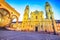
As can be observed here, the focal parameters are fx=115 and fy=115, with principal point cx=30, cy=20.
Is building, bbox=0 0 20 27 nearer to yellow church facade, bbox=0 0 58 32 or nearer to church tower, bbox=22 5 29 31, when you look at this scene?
yellow church facade, bbox=0 0 58 32

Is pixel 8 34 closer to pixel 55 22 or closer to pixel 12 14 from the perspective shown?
pixel 12 14

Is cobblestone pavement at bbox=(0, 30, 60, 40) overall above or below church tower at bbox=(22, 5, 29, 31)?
below

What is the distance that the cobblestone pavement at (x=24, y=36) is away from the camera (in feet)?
9.80

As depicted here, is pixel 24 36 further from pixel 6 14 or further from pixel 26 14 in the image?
pixel 6 14

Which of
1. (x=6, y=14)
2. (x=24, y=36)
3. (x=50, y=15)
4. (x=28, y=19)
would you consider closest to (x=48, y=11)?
(x=50, y=15)

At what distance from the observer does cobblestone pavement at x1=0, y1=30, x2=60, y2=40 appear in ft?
9.80

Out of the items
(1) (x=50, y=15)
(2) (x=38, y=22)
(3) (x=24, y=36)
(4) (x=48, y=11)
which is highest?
(4) (x=48, y=11)

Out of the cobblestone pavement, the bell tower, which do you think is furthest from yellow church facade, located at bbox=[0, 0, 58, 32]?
the cobblestone pavement

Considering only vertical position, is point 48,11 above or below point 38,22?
above

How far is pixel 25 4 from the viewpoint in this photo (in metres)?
3.25

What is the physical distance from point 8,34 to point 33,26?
0.71 metres

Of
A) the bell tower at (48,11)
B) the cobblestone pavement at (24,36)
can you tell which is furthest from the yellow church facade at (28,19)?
the cobblestone pavement at (24,36)

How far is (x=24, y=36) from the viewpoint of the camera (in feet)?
10.0

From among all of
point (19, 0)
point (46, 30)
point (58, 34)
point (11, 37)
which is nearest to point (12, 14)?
point (19, 0)
